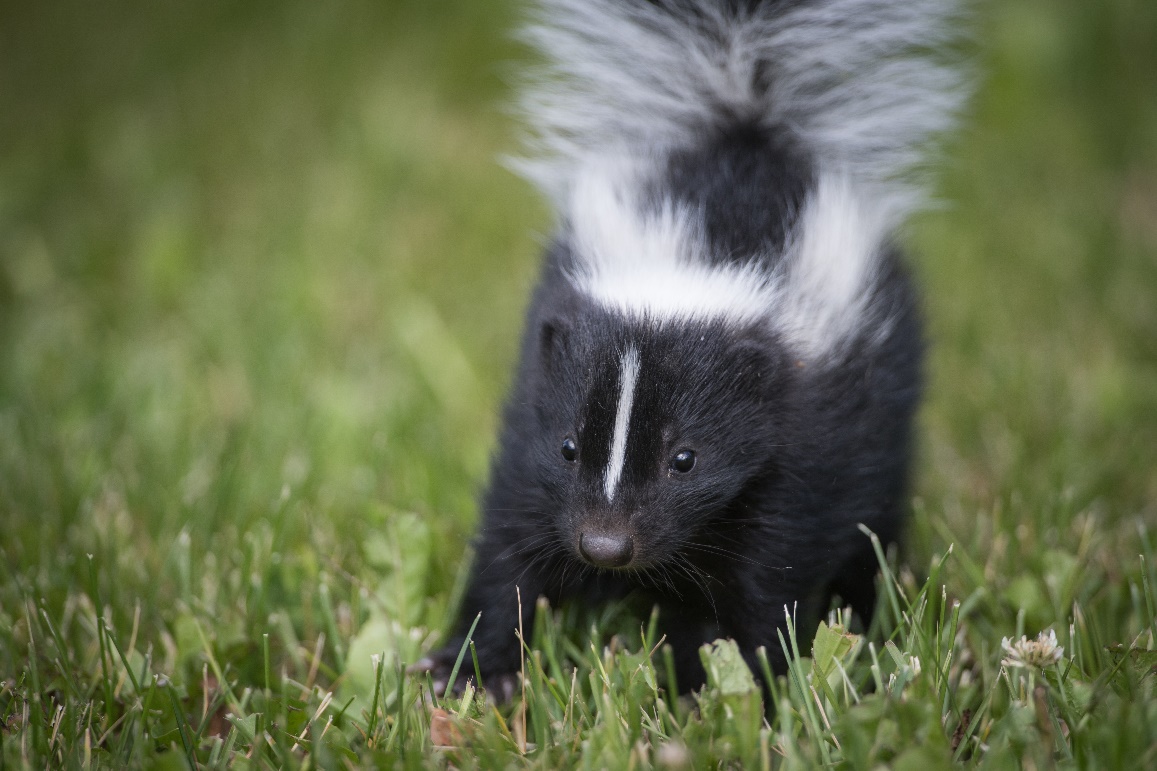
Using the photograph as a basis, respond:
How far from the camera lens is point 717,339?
263 centimetres

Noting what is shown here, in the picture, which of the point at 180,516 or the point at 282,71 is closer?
the point at 180,516

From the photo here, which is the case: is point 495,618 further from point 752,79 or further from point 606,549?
point 752,79

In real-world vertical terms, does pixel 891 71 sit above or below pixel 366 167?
above

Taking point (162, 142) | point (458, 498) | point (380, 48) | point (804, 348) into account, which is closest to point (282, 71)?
point (380, 48)

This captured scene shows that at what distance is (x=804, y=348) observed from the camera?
111 inches

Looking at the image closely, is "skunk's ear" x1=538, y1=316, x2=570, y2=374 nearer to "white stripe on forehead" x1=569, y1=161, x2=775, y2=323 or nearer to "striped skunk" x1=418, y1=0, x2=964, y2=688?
"striped skunk" x1=418, y1=0, x2=964, y2=688

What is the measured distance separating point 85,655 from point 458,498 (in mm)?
1400

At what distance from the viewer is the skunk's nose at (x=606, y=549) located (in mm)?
2408

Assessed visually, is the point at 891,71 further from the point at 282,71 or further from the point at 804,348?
the point at 282,71

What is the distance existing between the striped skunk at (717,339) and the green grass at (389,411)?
0.25 metres

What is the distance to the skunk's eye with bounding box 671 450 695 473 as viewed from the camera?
254 cm

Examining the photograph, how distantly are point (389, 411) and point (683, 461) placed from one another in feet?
6.97

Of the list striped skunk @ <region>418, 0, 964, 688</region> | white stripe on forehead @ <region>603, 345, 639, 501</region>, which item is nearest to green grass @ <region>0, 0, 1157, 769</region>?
striped skunk @ <region>418, 0, 964, 688</region>

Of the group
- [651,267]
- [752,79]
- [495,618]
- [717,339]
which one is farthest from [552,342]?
[752,79]
